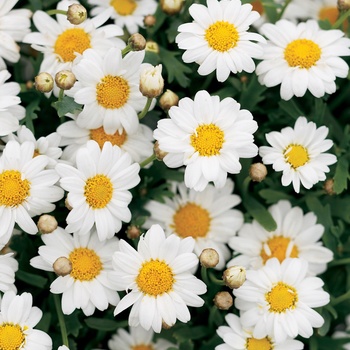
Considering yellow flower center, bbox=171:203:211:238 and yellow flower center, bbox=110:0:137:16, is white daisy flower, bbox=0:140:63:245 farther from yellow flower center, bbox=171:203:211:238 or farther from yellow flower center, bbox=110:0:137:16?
yellow flower center, bbox=110:0:137:16

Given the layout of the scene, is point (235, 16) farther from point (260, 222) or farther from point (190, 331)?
point (190, 331)

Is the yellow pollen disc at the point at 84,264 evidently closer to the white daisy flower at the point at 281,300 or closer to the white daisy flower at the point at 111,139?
the white daisy flower at the point at 111,139

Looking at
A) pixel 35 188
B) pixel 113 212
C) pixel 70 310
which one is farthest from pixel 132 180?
pixel 70 310

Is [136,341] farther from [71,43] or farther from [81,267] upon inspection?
[71,43]

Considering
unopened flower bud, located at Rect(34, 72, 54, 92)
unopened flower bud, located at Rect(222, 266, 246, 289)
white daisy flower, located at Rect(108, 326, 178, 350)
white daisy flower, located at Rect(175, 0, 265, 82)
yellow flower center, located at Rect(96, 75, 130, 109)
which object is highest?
white daisy flower, located at Rect(175, 0, 265, 82)

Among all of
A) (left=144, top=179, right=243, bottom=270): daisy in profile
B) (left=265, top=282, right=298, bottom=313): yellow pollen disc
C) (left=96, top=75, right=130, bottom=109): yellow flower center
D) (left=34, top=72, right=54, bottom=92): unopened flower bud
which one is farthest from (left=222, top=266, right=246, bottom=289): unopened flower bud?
(left=34, top=72, right=54, bottom=92): unopened flower bud

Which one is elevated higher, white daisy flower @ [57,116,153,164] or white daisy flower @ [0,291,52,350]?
white daisy flower @ [57,116,153,164]
